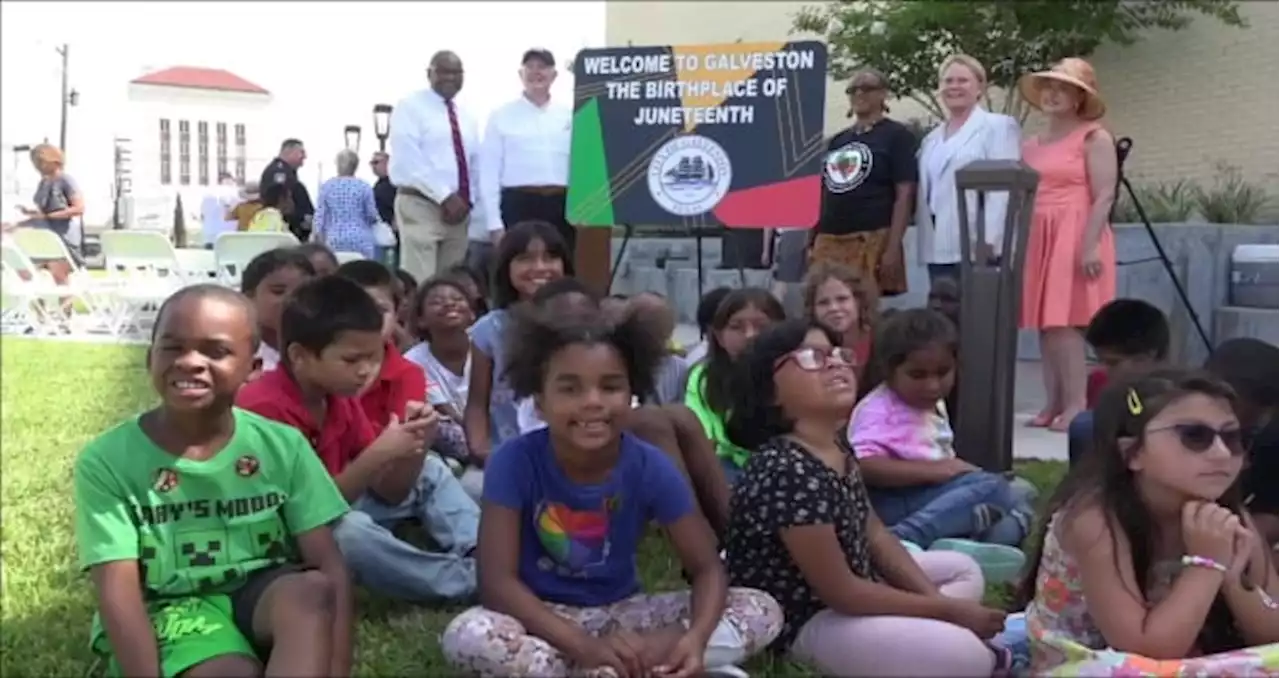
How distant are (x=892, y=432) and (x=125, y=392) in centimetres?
430

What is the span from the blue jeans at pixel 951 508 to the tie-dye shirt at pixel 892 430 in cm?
10

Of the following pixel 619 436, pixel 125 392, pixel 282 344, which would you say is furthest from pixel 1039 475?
pixel 125 392

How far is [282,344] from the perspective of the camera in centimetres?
326

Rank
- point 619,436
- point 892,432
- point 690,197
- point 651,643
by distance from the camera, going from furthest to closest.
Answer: point 690,197 → point 892,432 → point 619,436 → point 651,643

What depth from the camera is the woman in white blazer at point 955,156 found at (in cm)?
365

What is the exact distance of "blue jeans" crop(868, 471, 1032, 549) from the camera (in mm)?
3812

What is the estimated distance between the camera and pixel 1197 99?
386cm

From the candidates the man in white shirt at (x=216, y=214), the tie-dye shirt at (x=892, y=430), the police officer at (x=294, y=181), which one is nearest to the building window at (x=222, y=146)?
the man in white shirt at (x=216, y=214)

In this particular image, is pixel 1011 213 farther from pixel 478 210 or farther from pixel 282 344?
pixel 478 210

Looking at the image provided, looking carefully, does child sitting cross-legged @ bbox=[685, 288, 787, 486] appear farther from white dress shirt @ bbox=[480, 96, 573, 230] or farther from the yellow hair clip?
white dress shirt @ bbox=[480, 96, 573, 230]

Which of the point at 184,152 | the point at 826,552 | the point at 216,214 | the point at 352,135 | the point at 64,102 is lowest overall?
the point at 826,552

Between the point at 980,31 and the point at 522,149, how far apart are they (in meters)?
2.54

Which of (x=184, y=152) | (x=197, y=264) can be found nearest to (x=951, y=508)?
(x=197, y=264)

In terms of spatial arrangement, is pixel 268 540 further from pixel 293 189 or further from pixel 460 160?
pixel 293 189
